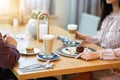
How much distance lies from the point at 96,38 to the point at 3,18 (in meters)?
1.39

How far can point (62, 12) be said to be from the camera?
11.7 feet

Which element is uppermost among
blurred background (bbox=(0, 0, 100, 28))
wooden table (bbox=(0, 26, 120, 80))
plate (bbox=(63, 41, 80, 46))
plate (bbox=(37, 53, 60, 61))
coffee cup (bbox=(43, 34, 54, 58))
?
blurred background (bbox=(0, 0, 100, 28))

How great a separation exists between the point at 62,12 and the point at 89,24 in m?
Result: 0.58

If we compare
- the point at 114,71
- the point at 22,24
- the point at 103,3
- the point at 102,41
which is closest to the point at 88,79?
the point at 114,71

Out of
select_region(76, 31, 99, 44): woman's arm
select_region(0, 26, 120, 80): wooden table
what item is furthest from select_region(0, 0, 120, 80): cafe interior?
select_region(76, 31, 99, 44): woman's arm

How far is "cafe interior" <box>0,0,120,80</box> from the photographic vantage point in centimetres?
157

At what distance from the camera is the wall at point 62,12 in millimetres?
3508

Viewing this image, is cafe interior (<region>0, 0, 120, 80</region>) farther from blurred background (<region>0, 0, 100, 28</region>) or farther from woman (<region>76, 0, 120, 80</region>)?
woman (<region>76, 0, 120, 80</region>)

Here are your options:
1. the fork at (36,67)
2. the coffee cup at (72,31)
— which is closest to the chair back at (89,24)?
the coffee cup at (72,31)

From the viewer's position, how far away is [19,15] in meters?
3.26

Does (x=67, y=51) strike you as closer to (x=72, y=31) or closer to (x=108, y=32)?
(x=72, y=31)

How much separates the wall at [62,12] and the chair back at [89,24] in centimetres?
32

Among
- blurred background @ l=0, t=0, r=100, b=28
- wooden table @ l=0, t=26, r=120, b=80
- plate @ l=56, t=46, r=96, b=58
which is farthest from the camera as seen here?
blurred background @ l=0, t=0, r=100, b=28

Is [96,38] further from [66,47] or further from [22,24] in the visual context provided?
[22,24]
